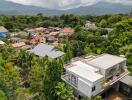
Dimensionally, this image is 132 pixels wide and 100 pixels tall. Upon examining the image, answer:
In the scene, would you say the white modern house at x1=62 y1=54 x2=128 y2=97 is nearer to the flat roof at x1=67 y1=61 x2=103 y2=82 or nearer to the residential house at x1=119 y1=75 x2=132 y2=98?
the flat roof at x1=67 y1=61 x2=103 y2=82

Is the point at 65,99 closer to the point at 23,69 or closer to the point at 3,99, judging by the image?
the point at 3,99

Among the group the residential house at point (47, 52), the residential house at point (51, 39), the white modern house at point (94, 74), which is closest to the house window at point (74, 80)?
the white modern house at point (94, 74)

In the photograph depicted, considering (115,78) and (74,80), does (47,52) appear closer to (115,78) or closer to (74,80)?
(74,80)

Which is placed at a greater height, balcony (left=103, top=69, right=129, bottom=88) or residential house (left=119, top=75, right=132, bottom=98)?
balcony (left=103, top=69, right=129, bottom=88)

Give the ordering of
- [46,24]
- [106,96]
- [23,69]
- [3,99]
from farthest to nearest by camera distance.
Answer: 1. [46,24]
2. [23,69]
3. [106,96]
4. [3,99]

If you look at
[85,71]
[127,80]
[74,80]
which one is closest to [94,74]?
[85,71]

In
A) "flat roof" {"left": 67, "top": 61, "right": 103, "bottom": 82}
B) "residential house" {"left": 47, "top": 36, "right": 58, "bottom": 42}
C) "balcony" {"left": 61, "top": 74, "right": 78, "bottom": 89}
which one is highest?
"flat roof" {"left": 67, "top": 61, "right": 103, "bottom": 82}

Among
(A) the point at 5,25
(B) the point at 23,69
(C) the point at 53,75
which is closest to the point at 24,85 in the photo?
(B) the point at 23,69

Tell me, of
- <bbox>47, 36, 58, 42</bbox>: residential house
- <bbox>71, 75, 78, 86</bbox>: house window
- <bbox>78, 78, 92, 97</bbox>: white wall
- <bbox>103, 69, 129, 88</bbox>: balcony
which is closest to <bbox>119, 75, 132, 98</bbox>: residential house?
<bbox>103, 69, 129, 88</bbox>: balcony
